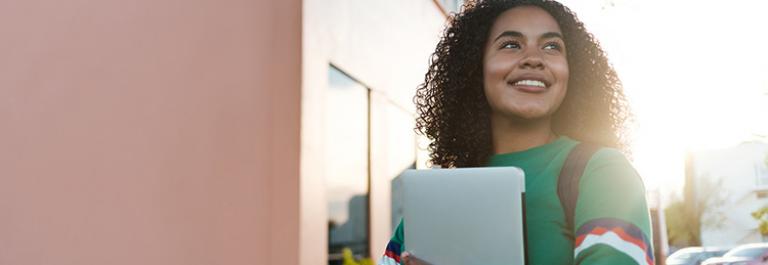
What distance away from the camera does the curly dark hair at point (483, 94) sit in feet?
5.43

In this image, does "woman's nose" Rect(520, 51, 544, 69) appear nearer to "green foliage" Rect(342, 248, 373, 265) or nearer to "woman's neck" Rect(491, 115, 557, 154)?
"woman's neck" Rect(491, 115, 557, 154)

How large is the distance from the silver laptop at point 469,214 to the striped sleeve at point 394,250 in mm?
252

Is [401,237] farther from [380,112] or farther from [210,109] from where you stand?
[380,112]

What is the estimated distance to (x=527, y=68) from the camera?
60.5 inches

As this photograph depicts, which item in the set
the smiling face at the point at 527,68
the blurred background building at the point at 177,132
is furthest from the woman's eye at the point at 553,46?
the blurred background building at the point at 177,132

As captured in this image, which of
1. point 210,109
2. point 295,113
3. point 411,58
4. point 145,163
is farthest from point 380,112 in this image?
point 145,163

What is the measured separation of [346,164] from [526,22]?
637 cm

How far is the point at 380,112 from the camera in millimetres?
9258

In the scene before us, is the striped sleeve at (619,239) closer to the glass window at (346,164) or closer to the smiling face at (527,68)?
the smiling face at (527,68)

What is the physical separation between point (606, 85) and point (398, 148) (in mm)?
8385

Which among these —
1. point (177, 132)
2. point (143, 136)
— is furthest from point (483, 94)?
point (177, 132)

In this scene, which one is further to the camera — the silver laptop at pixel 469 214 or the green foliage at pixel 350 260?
the green foliage at pixel 350 260

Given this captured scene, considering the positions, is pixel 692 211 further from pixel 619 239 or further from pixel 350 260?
pixel 619 239

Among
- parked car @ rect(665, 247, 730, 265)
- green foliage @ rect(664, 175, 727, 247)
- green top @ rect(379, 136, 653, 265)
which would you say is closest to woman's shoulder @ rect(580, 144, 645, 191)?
green top @ rect(379, 136, 653, 265)
